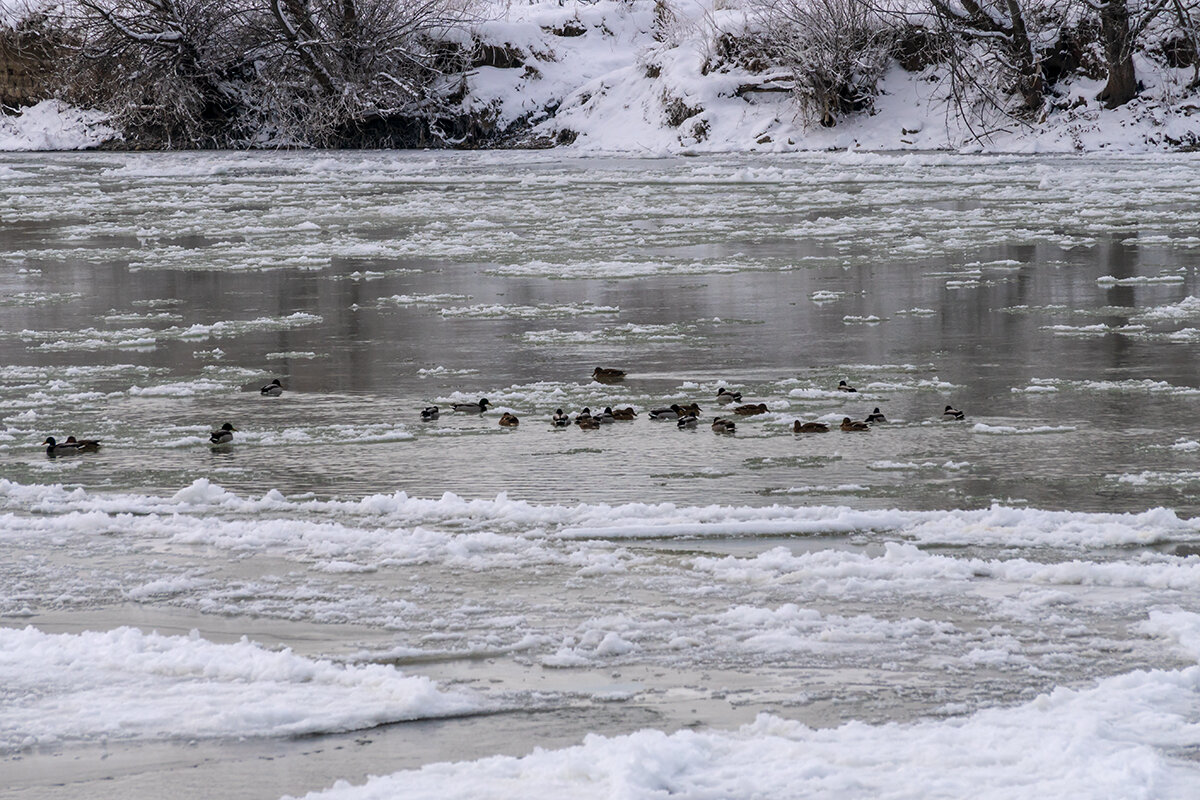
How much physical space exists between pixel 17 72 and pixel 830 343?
35765 mm

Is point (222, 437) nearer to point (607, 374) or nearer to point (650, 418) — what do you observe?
point (650, 418)

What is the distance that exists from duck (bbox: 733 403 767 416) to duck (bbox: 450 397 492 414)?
1372 millimetres

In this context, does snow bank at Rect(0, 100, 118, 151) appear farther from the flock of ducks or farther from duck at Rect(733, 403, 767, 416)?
duck at Rect(733, 403, 767, 416)

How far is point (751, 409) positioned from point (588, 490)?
1622 millimetres

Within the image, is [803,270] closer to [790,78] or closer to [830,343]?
[830,343]

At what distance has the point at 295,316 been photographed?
11.2m

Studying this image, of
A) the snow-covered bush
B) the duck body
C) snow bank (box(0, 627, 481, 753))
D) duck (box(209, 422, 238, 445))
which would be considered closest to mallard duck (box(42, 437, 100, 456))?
duck (box(209, 422, 238, 445))

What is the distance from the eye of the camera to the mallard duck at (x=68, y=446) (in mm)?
6945

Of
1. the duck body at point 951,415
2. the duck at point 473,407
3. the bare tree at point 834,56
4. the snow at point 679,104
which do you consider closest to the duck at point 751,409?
the duck body at point 951,415

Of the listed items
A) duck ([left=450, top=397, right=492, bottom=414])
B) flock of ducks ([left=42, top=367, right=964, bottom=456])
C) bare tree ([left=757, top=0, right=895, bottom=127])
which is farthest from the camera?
bare tree ([left=757, top=0, right=895, bottom=127])

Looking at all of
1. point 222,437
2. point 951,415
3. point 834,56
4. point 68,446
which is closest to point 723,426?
point 951,415

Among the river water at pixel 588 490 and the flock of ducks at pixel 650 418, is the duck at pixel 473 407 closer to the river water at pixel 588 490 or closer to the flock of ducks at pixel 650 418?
the flock of ducks at pixel 650 418

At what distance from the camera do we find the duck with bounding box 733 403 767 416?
7525 mm

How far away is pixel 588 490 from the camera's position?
6.21m
